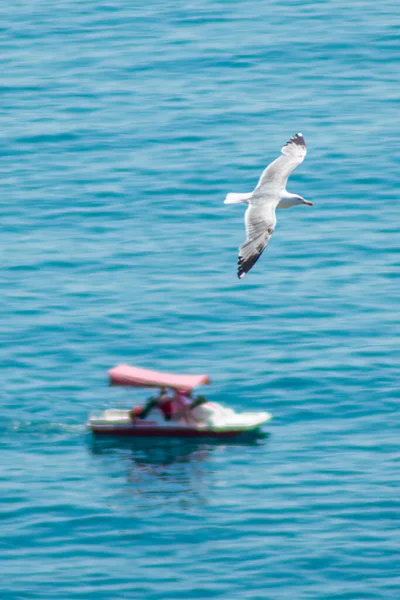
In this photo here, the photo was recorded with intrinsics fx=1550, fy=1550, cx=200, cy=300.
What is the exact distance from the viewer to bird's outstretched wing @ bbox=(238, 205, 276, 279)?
92.3 ft

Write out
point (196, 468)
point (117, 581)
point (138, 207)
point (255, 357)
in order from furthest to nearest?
point (138, 207) → point (255, 357) → point (196, 468) → point (117, 581)

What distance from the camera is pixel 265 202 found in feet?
103

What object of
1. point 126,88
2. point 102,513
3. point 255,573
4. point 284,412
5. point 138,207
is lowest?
point 255,573

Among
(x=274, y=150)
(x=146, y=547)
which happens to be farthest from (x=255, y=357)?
(x=274, y=150)

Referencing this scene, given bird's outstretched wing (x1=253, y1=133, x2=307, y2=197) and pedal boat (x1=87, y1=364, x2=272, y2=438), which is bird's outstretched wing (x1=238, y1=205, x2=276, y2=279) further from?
pedal boat (x1=87, y1=364, x2=272, y2=438)

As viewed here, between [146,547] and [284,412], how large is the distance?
6.77 meters

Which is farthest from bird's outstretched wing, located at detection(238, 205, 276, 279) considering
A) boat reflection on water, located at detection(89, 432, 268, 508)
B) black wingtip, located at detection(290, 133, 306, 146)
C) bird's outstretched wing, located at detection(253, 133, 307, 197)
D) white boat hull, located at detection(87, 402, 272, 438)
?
white boat hull, located at detection(87, 402, 272, 438)

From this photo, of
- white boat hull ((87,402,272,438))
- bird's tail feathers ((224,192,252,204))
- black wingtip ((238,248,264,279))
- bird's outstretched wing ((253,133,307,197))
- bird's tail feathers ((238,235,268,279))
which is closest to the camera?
black wingtip ((238,248,264,279))

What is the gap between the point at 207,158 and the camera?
163ft

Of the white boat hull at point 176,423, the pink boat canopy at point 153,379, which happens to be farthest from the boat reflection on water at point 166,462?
the pink boat canopy at point 153,379

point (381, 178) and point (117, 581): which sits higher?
point (381, 178)

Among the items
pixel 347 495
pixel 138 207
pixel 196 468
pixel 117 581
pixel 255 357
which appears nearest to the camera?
pixel 117 581

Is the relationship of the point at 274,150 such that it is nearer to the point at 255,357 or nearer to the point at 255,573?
the point at 255,357

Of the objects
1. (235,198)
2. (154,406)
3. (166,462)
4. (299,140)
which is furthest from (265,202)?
(154,406)
